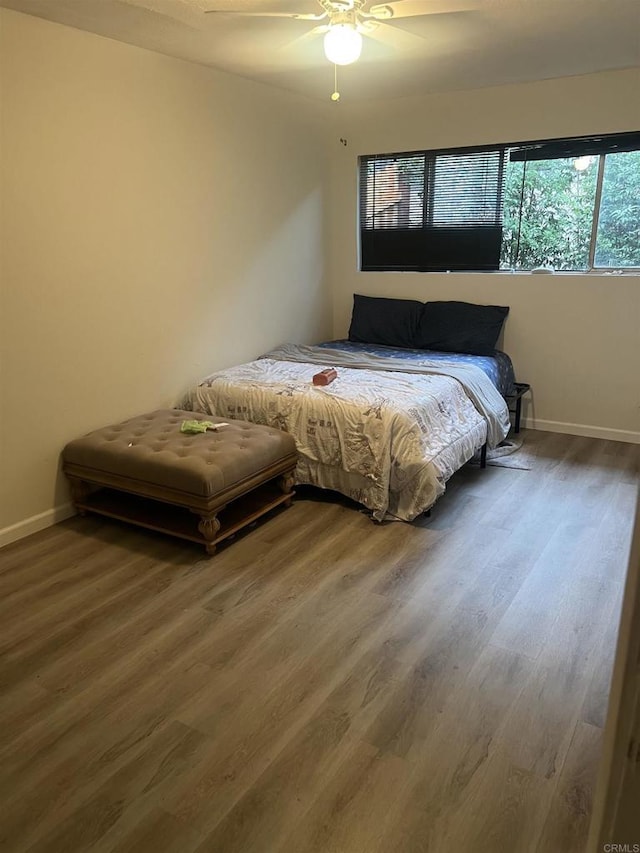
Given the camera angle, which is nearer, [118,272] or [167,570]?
[167,570]

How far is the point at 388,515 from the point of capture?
125 inches

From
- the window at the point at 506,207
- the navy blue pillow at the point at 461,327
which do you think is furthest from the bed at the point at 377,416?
the window at the point at 506,207

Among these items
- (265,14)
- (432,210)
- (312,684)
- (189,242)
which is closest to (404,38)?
(265,14)

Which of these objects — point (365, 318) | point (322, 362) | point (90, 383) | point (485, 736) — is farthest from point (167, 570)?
point (365, 318)

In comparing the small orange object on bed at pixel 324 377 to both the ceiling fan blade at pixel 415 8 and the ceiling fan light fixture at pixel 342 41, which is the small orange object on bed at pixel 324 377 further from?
the ceiling fan blade at pixel 415 8

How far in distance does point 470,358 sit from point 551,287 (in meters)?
0.79

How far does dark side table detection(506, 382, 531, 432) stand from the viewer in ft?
14.3

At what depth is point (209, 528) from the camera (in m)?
2.76

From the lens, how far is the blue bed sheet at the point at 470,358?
408cm

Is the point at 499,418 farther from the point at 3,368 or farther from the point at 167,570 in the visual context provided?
the point at 3,368

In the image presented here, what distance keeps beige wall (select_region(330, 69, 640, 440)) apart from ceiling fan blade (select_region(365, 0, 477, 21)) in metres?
1.67

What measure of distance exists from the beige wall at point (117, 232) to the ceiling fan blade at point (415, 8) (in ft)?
4.51

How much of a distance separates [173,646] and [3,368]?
154 centimetres

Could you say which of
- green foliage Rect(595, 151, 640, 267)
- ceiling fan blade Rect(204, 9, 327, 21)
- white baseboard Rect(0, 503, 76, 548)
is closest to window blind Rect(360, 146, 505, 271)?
green foliage Rect(595, 151, 640, 267)
